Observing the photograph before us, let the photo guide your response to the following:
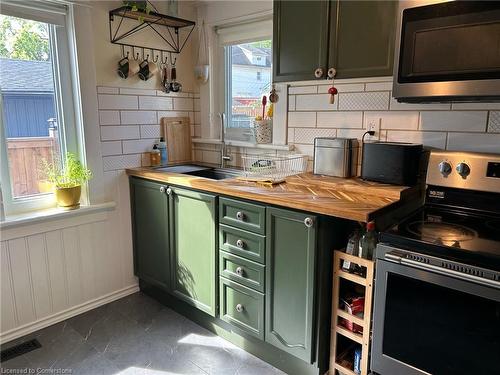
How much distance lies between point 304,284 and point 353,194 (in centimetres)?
47

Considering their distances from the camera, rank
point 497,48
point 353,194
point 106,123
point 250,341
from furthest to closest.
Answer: point 106,123 → point 250,341 → point 353,194 → point 497,48

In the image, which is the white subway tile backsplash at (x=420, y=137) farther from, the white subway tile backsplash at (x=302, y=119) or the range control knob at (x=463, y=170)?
the white subway tile backsplash at (x=302, y=119)

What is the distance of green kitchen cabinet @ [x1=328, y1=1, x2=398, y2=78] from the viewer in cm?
166

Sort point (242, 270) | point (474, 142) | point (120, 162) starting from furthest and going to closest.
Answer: point (120, 162) → point (242, 270) → point (474, 142)

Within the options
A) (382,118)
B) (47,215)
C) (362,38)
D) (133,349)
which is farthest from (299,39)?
(133,349)

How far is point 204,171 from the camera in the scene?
2697 millimetres

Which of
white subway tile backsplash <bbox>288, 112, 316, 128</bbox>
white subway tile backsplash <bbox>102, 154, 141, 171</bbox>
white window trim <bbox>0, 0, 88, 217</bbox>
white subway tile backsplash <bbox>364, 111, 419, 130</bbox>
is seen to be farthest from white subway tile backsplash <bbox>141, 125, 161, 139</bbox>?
white subway tile backsplash <bbox>364, 111, 419, 130</bbox>

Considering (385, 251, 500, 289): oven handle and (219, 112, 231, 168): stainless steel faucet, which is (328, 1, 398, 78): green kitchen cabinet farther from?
(219, 112, 231, 168): stainless steel faucet

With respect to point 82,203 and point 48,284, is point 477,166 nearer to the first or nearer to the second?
point 82,203

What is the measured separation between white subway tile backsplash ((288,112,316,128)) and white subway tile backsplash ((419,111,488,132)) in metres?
0.63

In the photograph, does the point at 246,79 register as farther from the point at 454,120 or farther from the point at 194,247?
the point at 454,120

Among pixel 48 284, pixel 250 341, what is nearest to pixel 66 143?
pixel 48 284

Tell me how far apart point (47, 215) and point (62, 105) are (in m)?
0.68

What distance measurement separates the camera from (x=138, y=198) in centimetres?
255
